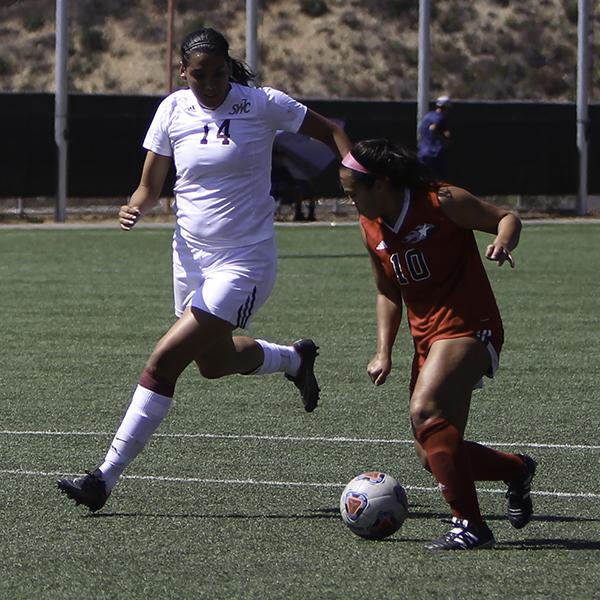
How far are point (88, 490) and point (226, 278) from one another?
1148 millimetres

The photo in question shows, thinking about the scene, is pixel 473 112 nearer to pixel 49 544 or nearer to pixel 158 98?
pixel 158 98

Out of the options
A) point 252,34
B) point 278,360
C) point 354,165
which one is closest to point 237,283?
point 354,165

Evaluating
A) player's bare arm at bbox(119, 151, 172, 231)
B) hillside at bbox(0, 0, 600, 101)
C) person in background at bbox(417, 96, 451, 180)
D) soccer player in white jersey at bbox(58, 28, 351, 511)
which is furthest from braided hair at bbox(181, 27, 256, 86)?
hillside at bbox(0, 0, 600, 101)

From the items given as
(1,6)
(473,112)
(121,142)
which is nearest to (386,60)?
(1,6)

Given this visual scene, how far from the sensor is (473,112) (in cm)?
3491

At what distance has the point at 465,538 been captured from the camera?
20.3 ft

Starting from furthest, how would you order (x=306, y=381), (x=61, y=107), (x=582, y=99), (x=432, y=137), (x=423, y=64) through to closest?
(x=582, y=99)
(x=423, y=64)
(x=61, y=107)
(x=432, y=137)
(x=306, y=381)

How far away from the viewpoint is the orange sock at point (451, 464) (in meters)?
6.21

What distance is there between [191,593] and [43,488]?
2123 millimetres

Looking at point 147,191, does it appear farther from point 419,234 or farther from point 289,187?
point 289,187

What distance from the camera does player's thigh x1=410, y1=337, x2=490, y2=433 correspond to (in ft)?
20.5

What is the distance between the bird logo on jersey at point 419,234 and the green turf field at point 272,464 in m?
1.18

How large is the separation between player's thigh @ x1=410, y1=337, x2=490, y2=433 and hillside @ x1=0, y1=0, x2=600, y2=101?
52173mm

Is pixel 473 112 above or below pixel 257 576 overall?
above
